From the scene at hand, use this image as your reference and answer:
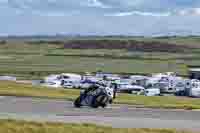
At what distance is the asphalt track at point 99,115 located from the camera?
22.3 metres

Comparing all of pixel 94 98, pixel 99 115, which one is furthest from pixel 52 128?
pixel 94 98

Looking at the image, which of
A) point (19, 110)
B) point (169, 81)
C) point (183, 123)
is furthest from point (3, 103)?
point (169, 81)

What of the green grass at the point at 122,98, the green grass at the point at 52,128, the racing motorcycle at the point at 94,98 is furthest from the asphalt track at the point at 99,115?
the green grass at the point at 122,98

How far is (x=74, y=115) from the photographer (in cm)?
2623

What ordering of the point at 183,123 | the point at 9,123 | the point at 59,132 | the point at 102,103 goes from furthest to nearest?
the point at 102,103
the point at 183,123
the point at 9,123
the point at 59,132

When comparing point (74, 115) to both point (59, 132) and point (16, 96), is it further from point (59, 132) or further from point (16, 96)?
point (16, 96)

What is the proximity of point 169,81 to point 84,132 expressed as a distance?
67.5 m

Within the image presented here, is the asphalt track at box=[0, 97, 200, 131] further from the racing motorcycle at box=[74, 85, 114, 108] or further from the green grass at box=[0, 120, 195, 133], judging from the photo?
the green grass at box=[0, 120, 195, 133]

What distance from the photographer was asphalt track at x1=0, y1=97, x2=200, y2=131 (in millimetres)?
22344

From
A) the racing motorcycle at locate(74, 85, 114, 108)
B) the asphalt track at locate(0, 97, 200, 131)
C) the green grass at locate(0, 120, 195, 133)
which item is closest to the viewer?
the green grass at locate(0, 120, 195, 133)

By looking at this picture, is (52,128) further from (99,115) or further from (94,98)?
(94,98)

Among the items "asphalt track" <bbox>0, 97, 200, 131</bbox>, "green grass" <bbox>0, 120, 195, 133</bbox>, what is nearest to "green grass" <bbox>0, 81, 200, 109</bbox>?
"asphalt track" <bbox>0, 97, 200, 131</bbox>

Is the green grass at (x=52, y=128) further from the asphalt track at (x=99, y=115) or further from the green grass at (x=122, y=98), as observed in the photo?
the green grass at (x=122, y=98)

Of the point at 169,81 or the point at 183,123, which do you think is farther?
the point at 169,81
